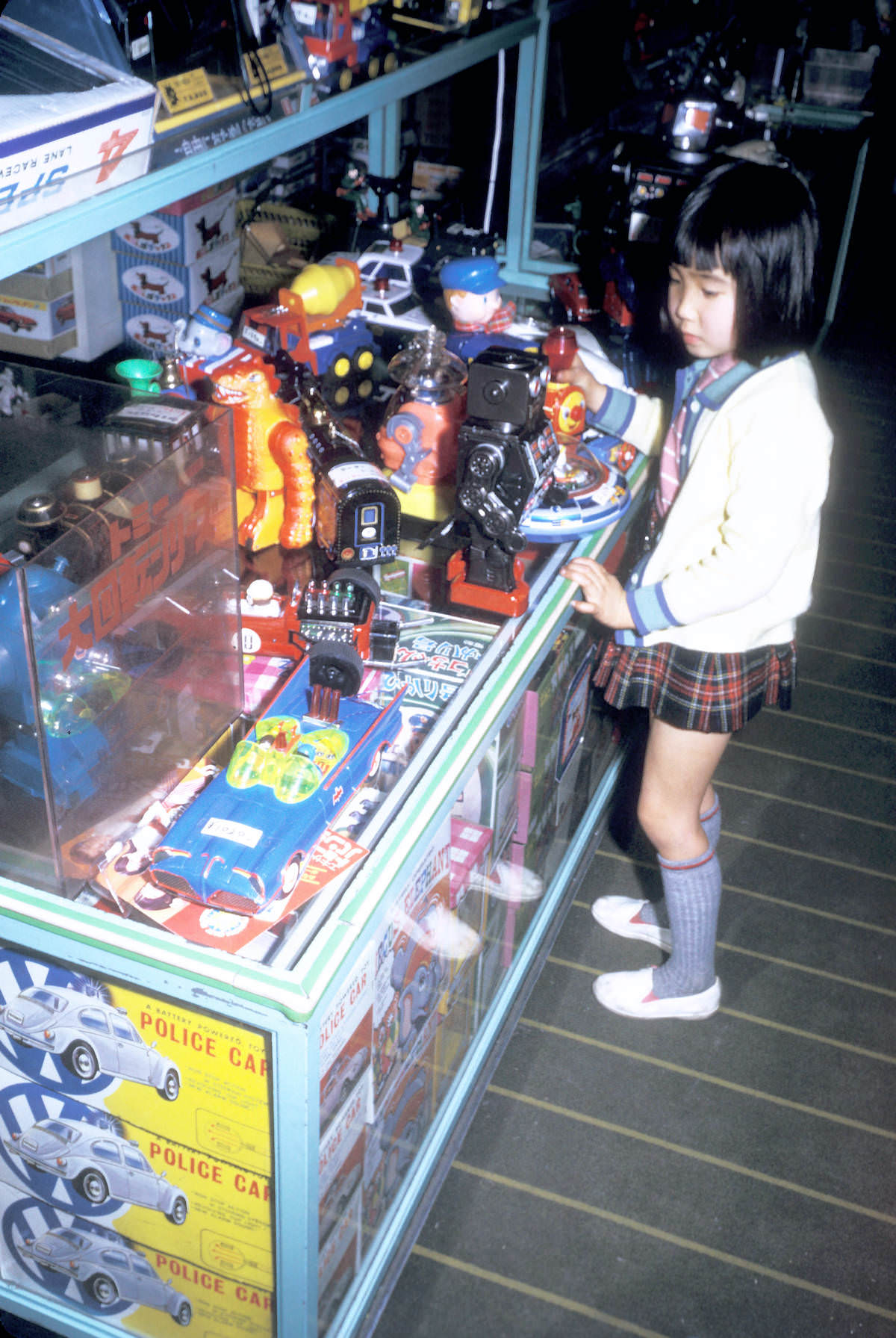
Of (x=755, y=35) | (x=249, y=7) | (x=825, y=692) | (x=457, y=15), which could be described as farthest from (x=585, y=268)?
(x=755, y=35)

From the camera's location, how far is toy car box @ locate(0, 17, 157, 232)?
99 centimetres

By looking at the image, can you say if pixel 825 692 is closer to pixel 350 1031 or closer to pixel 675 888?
pixel 675 888

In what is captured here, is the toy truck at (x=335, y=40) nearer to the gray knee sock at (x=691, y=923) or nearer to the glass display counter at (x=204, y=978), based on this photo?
the glass display counter at (x=204, y=978)

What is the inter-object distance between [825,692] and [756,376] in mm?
1664

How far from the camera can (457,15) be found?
80.2 inches

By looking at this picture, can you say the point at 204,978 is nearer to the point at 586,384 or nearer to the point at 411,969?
the point at 411,969

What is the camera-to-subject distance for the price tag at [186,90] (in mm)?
1205

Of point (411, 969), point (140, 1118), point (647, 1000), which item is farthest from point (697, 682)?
point (140, 1118)

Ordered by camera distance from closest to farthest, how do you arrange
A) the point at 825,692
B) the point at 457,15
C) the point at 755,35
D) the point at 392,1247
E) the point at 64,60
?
the point at 64,60, the point at 392,1247, the point at 457,15, the point at 825,692, the point at 755,35

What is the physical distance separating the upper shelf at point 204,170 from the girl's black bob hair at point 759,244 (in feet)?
1.61

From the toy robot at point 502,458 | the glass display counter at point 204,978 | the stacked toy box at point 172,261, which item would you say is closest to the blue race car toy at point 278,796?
the glass display counter at point 204,978

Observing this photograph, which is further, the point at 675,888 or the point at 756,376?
the point at 675,888

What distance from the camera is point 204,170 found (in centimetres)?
129

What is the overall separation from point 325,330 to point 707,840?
1027 mm
